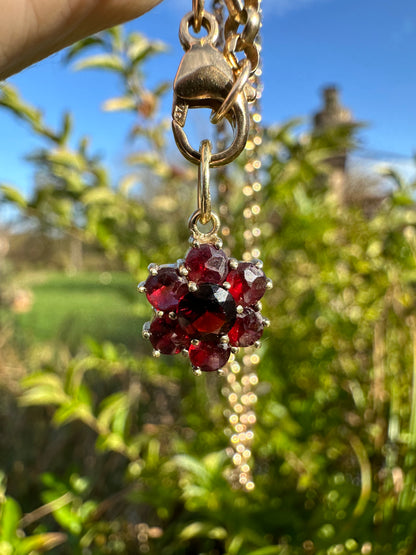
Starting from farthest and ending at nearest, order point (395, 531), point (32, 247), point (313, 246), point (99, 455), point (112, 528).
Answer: point (32, 247)
point (99, 455)
point (313, 246)
point (112, 528)
point (395, 531)

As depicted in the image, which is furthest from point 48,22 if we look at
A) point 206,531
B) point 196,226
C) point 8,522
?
point 206,531

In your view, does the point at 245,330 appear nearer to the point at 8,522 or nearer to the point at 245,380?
the point at 245,380

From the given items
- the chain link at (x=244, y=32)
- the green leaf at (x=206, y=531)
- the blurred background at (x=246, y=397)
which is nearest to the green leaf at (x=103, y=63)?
the blurred background at (x=246, y=397)

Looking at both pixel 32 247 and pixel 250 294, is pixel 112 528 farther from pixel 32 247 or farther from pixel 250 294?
pixel 32 247

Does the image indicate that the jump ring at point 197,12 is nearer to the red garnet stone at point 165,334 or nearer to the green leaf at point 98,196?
the red garnet stone at point 165,334

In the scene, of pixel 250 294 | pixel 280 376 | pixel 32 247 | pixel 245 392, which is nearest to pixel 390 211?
pixel 280 376

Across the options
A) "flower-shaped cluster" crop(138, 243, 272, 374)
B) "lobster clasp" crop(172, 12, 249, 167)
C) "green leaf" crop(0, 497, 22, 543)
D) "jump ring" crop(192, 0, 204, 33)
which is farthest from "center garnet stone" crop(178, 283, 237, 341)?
"green leaf" crop(0, 497, 22, 543)
